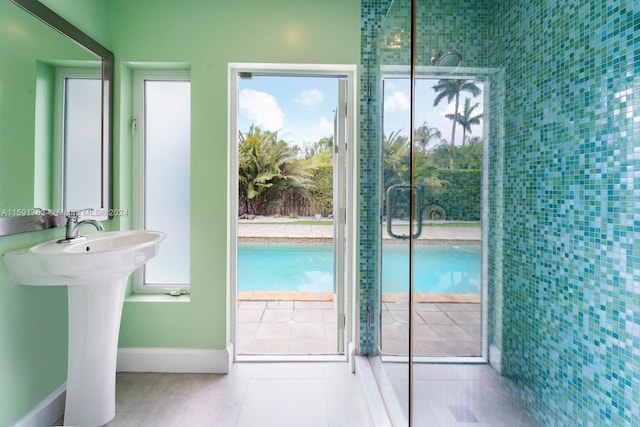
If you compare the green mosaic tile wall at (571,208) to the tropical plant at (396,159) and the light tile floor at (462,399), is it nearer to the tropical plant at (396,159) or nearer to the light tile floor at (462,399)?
the light tile floor at (462,399)

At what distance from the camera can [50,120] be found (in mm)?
1652

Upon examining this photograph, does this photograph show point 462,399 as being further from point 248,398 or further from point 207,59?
point 207,59

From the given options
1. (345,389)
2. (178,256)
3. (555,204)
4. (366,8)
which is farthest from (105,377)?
(366,8)

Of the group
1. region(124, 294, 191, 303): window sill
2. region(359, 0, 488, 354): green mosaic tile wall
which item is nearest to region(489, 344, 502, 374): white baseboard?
region(359, 0, 488, 354): green mosaic tile wall

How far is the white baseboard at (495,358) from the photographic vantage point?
975 mm

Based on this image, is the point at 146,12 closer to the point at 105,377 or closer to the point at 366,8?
the point at 366,8

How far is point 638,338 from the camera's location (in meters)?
0.66

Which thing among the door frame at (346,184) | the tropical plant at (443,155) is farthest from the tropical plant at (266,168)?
the tropical plant at (443,155)

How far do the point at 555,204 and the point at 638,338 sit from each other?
1.04 ft

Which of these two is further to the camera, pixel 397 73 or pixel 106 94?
pixel 106 94

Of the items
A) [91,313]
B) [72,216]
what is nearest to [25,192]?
[72,216]

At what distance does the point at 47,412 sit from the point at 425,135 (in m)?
2.19

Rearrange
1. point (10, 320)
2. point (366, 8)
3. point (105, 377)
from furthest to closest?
point (366, 8)
point (105, 377)
point (10, 320)

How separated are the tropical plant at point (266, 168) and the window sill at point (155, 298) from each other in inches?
94.3
